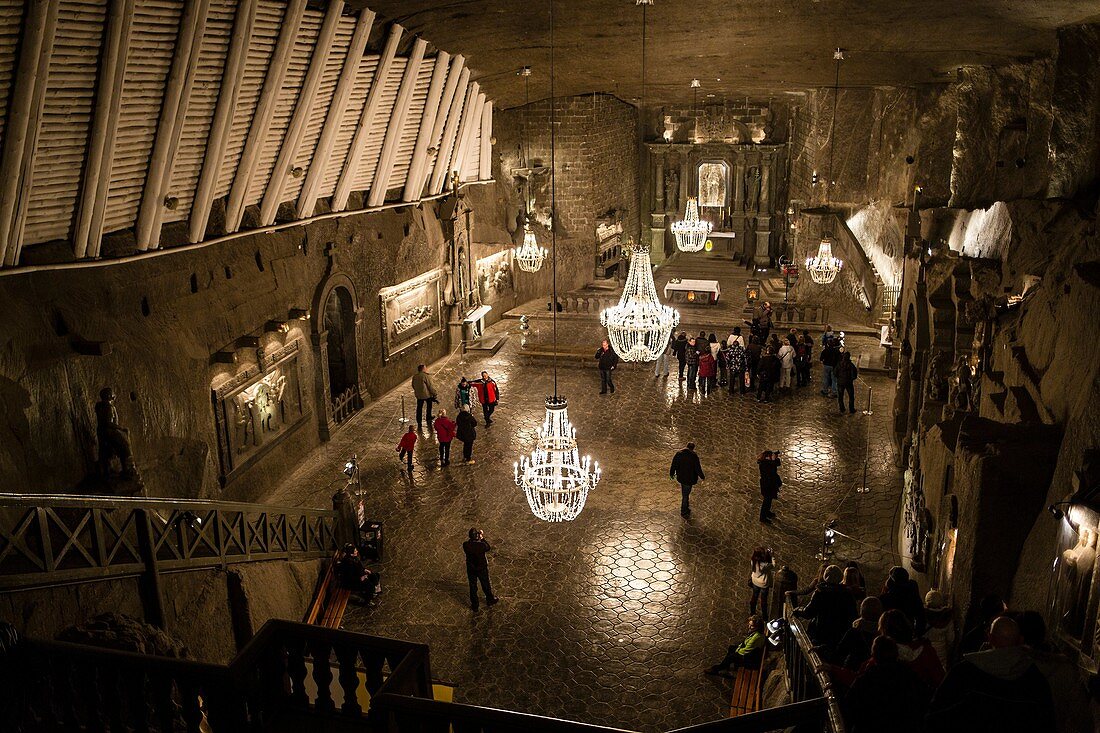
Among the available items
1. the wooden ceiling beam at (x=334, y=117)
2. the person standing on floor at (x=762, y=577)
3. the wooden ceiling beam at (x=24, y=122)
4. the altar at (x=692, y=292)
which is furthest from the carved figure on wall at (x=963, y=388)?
the altar at (x=692, y=292)

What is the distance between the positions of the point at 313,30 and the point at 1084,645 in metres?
9.83

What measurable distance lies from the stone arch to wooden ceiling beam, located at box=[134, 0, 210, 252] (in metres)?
4.53

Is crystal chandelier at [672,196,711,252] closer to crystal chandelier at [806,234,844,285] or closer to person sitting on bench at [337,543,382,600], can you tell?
crystal chandelier at [806,234,844,285]

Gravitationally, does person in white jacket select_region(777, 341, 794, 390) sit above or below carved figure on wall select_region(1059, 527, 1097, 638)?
below

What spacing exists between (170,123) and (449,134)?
26.8 ft

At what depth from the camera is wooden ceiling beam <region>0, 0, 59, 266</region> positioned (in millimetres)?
6777

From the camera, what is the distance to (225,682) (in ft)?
14.0

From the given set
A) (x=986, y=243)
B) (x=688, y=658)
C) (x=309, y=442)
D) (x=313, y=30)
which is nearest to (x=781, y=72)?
(x=986, y=243)

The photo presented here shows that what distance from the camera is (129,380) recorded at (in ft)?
31.7

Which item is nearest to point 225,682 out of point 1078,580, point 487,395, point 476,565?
point 1078,580

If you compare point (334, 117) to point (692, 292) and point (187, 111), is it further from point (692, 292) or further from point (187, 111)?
point (692, 292)

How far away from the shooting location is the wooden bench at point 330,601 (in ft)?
31.9

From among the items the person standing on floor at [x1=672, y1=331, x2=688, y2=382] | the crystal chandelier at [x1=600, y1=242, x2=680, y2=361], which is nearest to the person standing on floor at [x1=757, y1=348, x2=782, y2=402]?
the person standing on floor at [x1=672, y1=331, x2=688, y2=382]

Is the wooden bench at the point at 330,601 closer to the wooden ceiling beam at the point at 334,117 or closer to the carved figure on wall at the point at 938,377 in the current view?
the wooden ceiling beam at the point at 334,117
